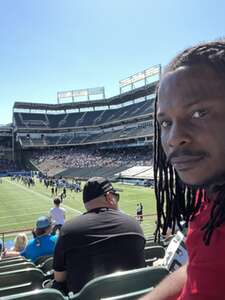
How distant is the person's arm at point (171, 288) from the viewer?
1380 mm

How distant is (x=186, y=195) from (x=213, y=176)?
1.44 feet

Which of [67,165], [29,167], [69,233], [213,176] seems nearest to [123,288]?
[69,233]

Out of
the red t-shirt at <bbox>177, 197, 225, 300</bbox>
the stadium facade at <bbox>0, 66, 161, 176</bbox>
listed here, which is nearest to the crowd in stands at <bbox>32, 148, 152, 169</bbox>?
the stadium facade at <bbox>0, 66, 161, 176</bbox>

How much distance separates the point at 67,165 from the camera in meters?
68.1

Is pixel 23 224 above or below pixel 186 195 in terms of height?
below

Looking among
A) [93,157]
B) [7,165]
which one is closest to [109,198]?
[93,157]

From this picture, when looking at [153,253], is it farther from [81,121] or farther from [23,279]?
[81,121]

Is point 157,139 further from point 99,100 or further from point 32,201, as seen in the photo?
point 99,100

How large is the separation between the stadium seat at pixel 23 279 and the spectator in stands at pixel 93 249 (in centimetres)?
69

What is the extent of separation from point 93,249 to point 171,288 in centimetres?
151

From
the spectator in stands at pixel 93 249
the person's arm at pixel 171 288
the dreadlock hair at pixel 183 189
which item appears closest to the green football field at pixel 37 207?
the spectator in stands at pixel 93 249

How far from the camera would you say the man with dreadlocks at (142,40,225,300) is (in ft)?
3.49

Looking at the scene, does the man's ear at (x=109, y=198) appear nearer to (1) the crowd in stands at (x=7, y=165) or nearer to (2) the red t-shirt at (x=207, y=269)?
(2) the red t-shirt at (x=207, y=269)

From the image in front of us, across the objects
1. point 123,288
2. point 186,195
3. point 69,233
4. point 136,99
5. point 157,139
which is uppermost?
point 136,99
